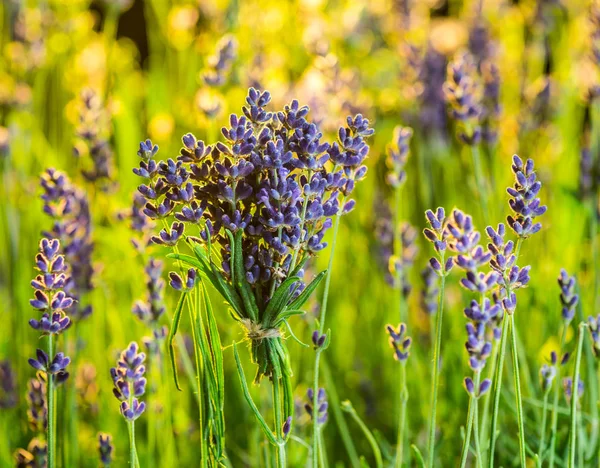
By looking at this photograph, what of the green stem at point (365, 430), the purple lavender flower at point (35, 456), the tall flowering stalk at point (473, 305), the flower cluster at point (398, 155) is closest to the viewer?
the tall flowering stalk at point (473, 305)

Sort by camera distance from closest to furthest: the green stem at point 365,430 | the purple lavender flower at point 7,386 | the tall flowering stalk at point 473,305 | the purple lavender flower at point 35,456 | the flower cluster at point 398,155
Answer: the tall flowering stalk at point 473,305 < the green stem at point 365,430 < the purple lavender flower at point 35,456 < the flower cluster at point 398,155 < the purple lavender flower at point 7,386

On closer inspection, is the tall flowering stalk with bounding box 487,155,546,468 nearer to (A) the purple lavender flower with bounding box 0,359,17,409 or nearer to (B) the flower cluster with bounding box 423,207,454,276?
(B) the flower cluster with bounding box 423,207,454,276

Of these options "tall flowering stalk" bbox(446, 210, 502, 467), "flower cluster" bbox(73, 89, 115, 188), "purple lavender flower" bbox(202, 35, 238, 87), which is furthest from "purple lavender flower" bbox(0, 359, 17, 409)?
"tall flowering stalk" bbox(446, 210, 502, 467)

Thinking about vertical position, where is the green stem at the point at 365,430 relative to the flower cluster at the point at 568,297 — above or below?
below

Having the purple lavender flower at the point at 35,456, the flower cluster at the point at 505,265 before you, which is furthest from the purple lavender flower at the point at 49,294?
the flower cluster at the point at 505,265

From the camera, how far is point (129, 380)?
1005 mm

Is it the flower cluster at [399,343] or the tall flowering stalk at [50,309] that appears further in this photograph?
the flower cluster at [399,343]

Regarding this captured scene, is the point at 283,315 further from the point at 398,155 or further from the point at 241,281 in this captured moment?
the point at 398,155

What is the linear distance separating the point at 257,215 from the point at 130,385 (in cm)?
31

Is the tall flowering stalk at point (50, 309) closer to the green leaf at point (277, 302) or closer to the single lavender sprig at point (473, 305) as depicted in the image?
the green leaf at point (277, 302)

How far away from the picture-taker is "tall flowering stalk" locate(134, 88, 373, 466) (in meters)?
0.91

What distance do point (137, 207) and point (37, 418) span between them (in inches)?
17.6

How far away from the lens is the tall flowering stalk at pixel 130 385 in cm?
97

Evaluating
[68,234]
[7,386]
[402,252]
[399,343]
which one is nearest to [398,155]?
[402,252]
